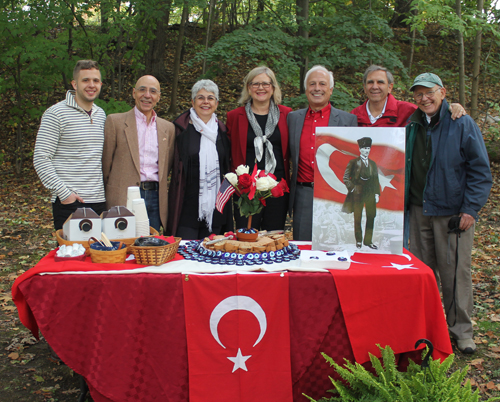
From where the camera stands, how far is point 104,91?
429 inches

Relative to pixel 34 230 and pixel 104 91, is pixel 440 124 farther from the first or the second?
pixel 104 91

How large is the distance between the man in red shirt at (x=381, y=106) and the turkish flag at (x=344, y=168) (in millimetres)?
1101

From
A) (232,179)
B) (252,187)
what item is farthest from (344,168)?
(232,179)

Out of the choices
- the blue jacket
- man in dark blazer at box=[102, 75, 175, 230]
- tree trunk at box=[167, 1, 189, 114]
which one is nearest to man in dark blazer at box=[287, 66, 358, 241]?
the blue jacket

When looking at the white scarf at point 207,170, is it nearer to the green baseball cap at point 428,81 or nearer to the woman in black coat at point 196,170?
the woman in black coat at point 196,170

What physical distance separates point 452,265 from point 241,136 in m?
2.01

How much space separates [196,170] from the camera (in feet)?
12.0

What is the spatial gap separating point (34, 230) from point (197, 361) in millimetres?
5187

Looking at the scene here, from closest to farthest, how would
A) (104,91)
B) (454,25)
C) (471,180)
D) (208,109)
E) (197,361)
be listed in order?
(197,361), (471,180), (208,109), (454,25), (104,91)

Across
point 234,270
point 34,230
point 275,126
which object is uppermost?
point 275,126

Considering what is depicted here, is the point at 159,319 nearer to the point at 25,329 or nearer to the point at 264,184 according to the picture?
the point at 264,184

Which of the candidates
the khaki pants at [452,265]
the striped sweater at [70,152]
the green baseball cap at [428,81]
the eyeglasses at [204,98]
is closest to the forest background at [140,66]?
the khaki pants at [452,265]

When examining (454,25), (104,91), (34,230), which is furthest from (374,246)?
(104,91)

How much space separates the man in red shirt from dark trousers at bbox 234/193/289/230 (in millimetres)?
1031
